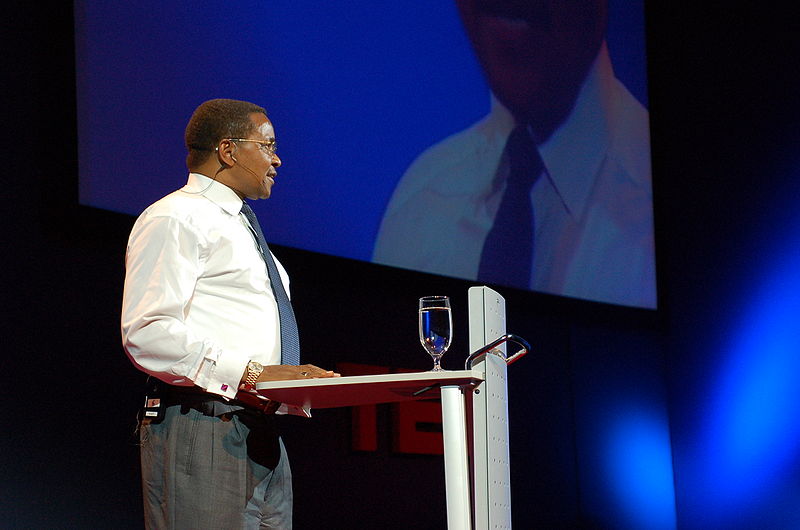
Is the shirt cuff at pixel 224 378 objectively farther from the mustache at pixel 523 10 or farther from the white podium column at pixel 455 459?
the mustache at pixel 523 10

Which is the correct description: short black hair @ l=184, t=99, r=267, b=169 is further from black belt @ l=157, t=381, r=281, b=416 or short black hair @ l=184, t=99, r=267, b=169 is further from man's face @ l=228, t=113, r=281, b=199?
black belt @ l=157, t=381, r=281, b=416

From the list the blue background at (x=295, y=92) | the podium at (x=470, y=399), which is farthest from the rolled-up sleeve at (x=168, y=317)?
the blue background at (x=295, y=92)

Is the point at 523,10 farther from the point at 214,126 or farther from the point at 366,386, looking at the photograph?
the point at 366,386

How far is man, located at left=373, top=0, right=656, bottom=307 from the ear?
183 cm

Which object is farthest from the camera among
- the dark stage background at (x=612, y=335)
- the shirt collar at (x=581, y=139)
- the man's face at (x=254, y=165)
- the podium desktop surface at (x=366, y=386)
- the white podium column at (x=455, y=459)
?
the shirt collar at (x=581, y=139)

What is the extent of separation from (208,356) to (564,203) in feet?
11.3

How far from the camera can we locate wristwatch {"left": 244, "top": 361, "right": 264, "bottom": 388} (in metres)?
1.85

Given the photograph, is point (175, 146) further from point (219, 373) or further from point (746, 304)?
point (746, 304)

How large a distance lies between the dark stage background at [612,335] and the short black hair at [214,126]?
88 centimetres

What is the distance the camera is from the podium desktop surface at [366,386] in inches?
65.9

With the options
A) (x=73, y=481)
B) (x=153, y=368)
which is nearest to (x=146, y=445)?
(x=153, y=368)

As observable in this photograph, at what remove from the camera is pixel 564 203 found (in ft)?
16.5

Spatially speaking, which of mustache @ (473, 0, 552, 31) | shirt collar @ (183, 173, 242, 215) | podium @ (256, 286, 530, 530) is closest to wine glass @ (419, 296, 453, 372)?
podium @ (256, 286, 530, 530)

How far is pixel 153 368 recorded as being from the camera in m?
1.84
